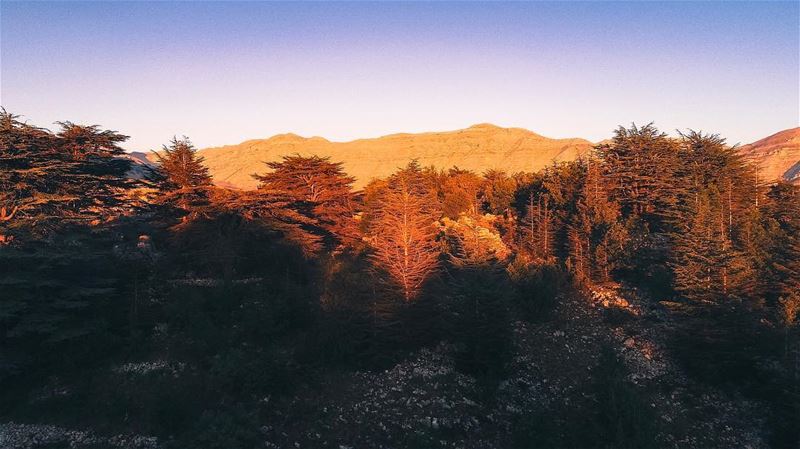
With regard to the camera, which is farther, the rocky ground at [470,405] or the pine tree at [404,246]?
the pine tree at [404,246]

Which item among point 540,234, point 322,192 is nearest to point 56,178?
point 322,192

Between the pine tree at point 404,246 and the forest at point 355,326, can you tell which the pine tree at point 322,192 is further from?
the pine tree at point 404,246

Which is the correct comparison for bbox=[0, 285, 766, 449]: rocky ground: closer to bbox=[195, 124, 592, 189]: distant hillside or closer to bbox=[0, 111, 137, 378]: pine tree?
bbox=[0, 111, 137, 378]: pine tree

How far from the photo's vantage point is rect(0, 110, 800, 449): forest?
20.2 metres

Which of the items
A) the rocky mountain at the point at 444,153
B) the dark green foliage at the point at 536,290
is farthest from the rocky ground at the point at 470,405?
the rocky mountain at the point at 444,153

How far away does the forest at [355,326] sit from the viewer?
20156mm

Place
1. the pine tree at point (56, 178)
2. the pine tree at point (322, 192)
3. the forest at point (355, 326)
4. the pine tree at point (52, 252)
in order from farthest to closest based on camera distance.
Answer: the pine tree at point (322, 192), the pine tree at point (56, 178), the pine tree at point (52, 252), the forest at point (355, 326)

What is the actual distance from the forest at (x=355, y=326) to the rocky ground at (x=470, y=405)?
116mm

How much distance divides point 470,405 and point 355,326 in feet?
24.9

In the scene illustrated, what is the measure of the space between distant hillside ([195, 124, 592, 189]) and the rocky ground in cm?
8100

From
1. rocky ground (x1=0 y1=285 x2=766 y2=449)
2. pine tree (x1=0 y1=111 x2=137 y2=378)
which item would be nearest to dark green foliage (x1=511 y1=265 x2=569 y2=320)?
rocky ground (x1=0 y1=285 x2=766 y2=449)

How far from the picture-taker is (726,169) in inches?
1689

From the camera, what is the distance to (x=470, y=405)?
22.0 meters

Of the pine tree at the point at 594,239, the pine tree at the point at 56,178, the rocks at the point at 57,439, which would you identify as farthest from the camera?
the pine tree at the point at 594,239
